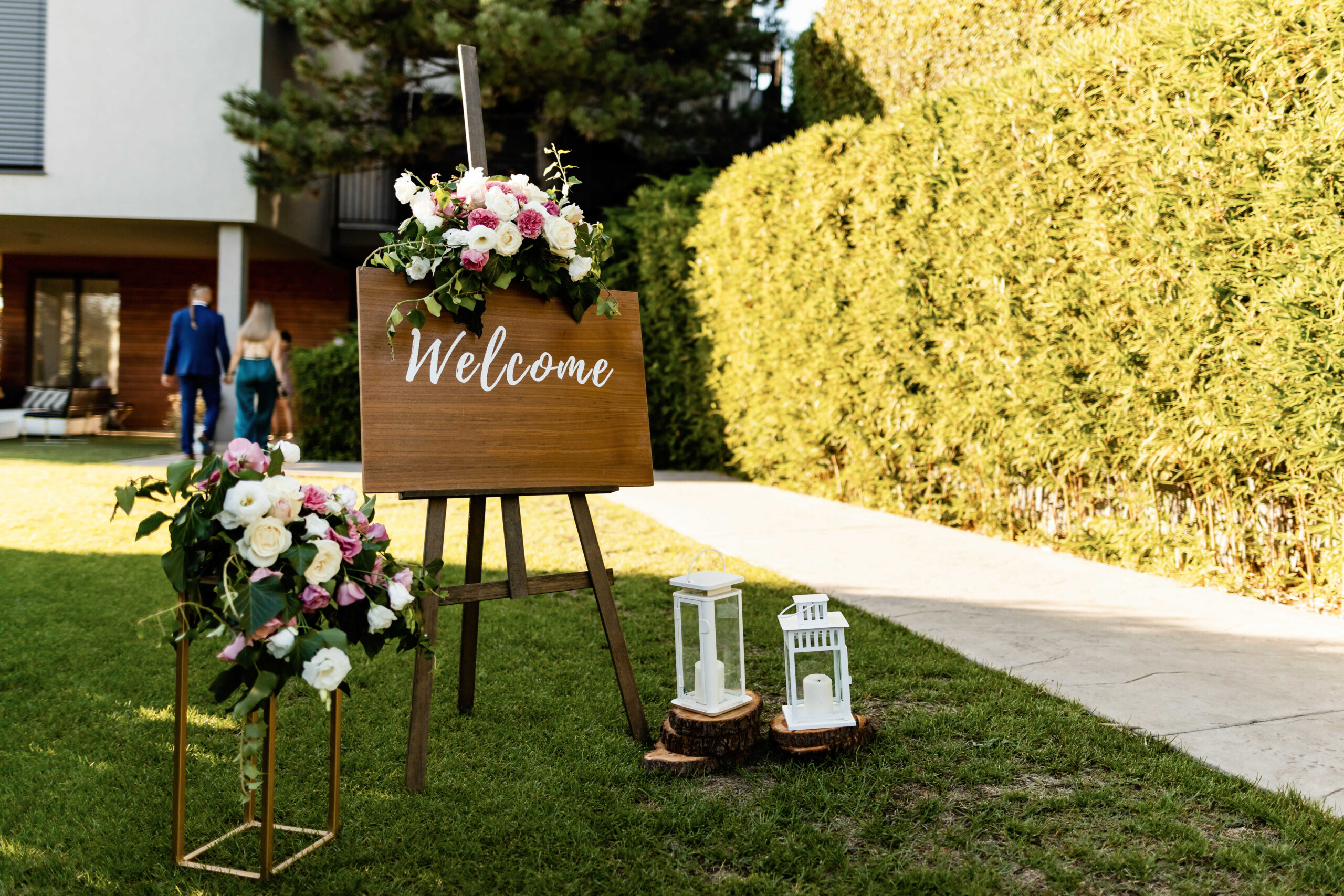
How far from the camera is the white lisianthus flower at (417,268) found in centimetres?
247

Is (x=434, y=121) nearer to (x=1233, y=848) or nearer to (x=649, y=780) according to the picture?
(x=649, y=780)

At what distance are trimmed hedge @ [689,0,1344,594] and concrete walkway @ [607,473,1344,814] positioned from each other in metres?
0.43

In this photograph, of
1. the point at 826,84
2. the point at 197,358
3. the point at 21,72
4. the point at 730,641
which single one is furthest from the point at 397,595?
the point at 21,72

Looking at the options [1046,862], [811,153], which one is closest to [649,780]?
[1046,862]

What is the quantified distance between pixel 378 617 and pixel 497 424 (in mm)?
728

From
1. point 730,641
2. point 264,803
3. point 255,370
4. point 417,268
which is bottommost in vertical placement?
point 264,803

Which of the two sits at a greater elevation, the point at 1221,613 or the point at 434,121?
the point at 434,121

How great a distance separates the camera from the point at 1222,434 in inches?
164

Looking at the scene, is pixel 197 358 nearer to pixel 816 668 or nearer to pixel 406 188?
pixel 406 188

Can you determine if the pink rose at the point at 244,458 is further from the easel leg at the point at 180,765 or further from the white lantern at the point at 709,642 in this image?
the white lantern at the point at 709,642

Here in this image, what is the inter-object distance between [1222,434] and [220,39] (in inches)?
462

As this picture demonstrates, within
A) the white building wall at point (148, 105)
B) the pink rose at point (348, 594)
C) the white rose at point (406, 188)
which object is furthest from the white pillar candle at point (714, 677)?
the white building wall at point (148, 105)

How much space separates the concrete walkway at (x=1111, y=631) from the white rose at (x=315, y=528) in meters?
2.08

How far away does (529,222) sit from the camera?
8.26ft
